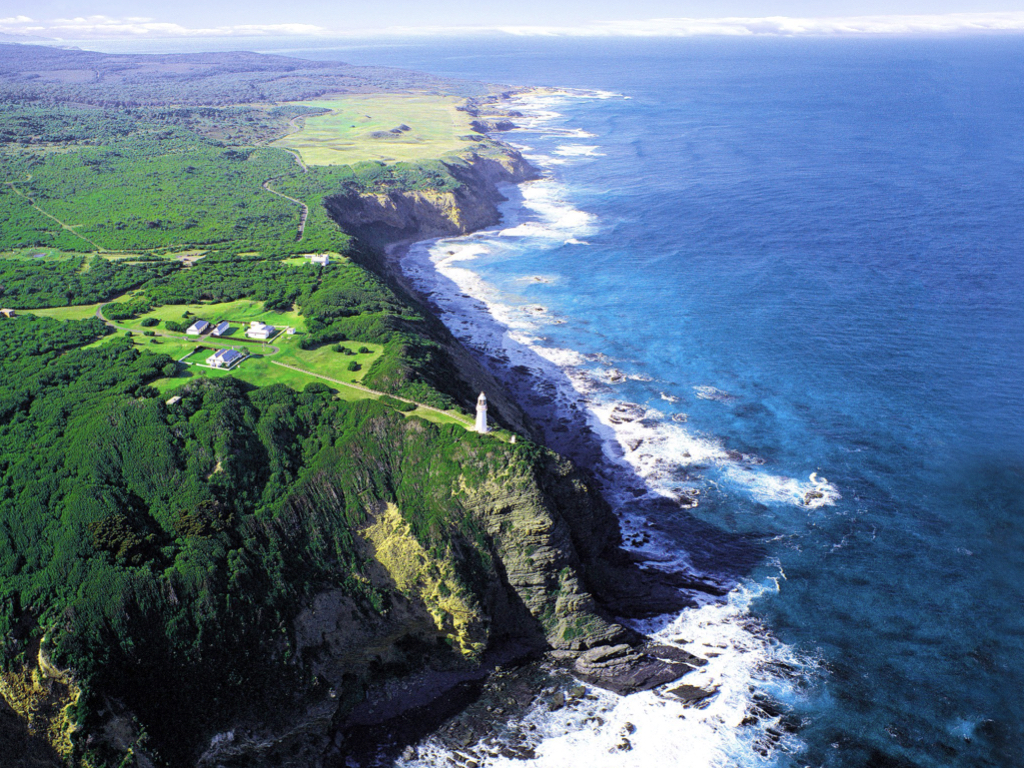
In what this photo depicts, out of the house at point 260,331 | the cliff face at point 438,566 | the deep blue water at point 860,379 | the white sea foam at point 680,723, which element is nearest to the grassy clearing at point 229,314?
the house at point 260,331

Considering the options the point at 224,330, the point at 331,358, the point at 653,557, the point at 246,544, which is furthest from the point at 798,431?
the point at 224,330

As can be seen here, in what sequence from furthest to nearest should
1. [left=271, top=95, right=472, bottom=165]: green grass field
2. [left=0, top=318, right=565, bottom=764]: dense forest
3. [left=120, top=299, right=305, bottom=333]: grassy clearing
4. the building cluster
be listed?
1. [left=271, top=95, right=472, bottom=165]: green grass field
2. [left=120, top=299, right=305, bottom=333]: grassy clearing
3. the building cluster
4. [left=0, top=318, right=565, bottom=764]: dense forest

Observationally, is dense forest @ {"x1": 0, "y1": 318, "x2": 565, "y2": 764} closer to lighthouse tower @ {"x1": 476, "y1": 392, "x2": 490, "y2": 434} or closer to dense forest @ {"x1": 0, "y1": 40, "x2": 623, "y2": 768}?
dense forest @ {"x1": 0, "y1": 40, "x2": 623, "y2": 768}

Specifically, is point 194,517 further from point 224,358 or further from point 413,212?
point 413,212

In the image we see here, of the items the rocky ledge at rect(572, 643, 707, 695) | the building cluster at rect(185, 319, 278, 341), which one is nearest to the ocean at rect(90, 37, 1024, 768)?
the rocky ledge at rect(572, 643, 707, 695)

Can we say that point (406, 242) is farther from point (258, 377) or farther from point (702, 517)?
point (702, 517)

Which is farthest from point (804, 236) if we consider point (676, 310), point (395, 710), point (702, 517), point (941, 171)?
point (395, 710)
